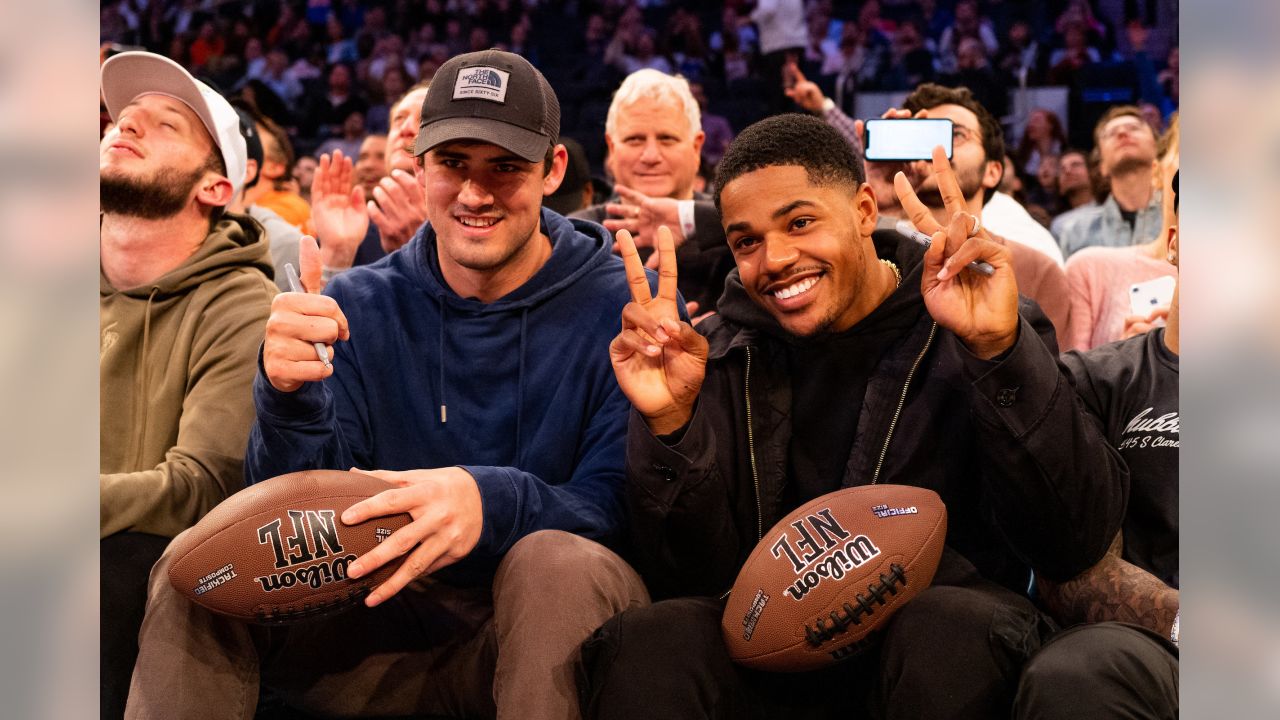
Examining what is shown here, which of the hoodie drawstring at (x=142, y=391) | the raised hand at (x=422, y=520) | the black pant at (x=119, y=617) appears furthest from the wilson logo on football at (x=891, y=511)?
the hoodie drawstring at (x=142, y=391)

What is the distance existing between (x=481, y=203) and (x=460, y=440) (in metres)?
0.44

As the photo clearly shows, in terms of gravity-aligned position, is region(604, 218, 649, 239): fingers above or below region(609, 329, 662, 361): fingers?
above

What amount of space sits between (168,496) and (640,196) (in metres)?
1.58

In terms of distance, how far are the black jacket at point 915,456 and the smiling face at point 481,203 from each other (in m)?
0.41

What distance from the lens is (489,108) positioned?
7.43 feet

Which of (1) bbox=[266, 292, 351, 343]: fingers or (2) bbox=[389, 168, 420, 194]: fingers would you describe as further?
(2) bbox=[389, 168, 420, 194]: fingers

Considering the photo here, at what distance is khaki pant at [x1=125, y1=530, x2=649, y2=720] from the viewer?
1790 mm

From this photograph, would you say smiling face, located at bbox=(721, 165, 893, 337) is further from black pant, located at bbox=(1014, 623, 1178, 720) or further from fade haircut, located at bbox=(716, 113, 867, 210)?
black pant, located at bbox=(1014, 623, 1178, 720)

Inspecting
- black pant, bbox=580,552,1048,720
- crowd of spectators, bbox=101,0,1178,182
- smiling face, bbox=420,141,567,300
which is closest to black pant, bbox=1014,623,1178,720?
black pant, bbox=580,552,1048,720

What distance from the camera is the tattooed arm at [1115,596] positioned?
5.99ft

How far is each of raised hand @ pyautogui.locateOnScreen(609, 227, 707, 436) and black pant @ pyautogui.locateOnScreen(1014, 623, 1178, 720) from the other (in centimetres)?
67

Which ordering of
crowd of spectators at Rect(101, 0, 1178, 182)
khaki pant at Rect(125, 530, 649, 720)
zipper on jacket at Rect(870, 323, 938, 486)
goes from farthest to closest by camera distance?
crowd of spectators at Rect(101, 0, 1178, 182) → zipper on jacket at Rect(870, 323, 938, 486) → khaki pant at Rect(125, 530, 649, 720)
